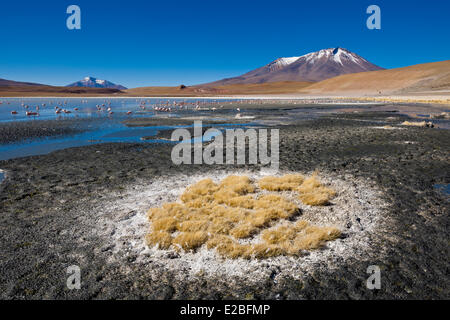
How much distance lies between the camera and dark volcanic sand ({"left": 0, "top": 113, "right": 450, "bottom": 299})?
181 inches

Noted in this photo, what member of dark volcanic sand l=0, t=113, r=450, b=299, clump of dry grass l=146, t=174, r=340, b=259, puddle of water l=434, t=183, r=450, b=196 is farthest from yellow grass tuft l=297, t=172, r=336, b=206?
puddle of water l=434, t=183, r=450, b=196

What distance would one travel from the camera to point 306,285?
469 centimetres

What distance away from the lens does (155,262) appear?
536cm

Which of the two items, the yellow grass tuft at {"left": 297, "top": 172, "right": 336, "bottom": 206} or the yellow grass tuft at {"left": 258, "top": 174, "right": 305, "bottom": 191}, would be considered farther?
the yellow grass tuft at {"left": 258, "top": 174, "right": 305, "bottom": 191}

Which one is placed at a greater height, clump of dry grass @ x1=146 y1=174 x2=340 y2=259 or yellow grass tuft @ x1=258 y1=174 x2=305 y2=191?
yellow grass tuft @ x1=258 y1=174 x2=305 y2=191

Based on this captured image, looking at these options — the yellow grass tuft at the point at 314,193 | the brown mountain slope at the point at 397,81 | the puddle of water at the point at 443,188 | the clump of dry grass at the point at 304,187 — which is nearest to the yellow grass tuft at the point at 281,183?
the clump of dry grass at the point at 304,187

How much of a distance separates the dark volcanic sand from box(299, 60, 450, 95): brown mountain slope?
103558 mm

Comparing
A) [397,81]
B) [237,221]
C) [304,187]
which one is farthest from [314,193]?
[397,81]

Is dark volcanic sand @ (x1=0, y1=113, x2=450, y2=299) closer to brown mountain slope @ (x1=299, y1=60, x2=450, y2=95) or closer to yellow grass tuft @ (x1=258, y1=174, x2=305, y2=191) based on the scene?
yellow grass tuft @ (x1=258, y1=174, x2=305, y2=191)

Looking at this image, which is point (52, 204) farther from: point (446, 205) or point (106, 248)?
point (446, 205)

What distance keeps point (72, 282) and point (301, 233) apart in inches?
183

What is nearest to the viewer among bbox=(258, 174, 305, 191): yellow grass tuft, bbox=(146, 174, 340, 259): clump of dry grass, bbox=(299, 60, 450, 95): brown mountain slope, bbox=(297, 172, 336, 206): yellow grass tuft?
bbox=(146, 174, 340, 259): clump of dry grass

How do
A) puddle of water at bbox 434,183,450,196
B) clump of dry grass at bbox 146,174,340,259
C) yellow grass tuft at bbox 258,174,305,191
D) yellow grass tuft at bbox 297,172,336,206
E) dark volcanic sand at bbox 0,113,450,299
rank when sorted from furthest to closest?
yellow grass tuft at bbox 258,174,305,191, puddle of water at bbox 434,183,450,196, yellow grass tuft at bbox 297,172,336,206, clump of dry grass at bbox 146,174,340,259, dark volcanic sand at bbox 0,113,450,299
